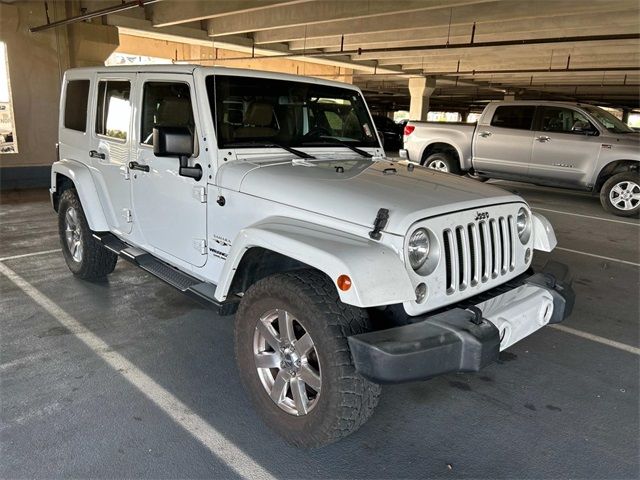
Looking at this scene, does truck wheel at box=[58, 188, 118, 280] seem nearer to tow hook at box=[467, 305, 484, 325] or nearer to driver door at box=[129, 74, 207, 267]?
driver door at box=[129, 74, 207, 267]

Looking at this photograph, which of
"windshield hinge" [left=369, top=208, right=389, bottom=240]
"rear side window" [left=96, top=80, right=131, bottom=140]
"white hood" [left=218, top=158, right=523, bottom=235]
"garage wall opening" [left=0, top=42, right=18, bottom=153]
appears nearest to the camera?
"windshield hinge" [left=369, top=208, right=389, bottom=240]

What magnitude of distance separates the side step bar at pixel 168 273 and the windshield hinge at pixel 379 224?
1.03m

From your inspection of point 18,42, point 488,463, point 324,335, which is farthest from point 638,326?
point 18,42

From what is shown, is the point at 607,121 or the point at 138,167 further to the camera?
the point at 607,121

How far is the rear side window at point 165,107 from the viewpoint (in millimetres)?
3266

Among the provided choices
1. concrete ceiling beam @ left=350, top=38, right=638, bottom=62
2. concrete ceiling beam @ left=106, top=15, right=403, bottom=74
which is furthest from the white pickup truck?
concrete ceiling beam @ left=106, top=15, right=403, bottom=74

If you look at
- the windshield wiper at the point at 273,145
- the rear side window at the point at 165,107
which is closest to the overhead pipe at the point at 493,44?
the windshield wiper at the point at 273,145

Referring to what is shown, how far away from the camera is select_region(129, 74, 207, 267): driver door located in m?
3.25

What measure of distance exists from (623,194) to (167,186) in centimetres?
828

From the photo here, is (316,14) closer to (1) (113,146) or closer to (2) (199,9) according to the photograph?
(2) (199,9)

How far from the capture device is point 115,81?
4.01m

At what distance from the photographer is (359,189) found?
266 centimetres

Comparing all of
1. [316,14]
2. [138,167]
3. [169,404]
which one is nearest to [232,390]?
[169,404]

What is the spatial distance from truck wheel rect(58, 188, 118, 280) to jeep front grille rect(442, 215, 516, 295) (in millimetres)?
3310
